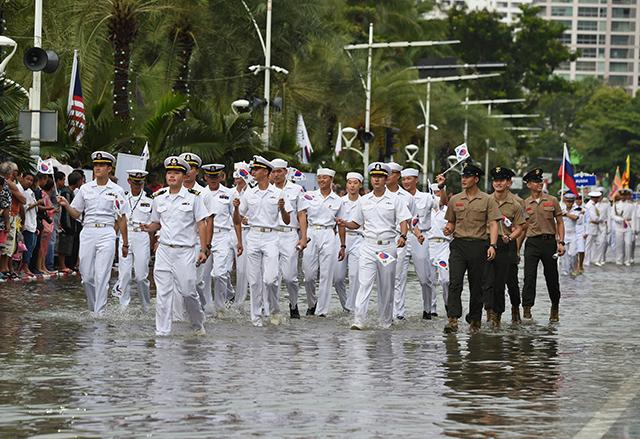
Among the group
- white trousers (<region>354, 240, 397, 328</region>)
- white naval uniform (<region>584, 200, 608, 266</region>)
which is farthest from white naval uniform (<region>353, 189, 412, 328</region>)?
white naval uniform (<region>584, 200, 608, 266</region>)

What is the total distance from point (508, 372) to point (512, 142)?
87.0m

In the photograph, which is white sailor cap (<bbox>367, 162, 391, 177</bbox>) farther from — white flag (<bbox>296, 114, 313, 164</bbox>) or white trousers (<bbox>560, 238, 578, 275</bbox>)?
white flag (<bbox>296, 114, 313, 164</bbox>)

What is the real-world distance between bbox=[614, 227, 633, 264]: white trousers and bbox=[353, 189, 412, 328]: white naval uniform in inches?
898

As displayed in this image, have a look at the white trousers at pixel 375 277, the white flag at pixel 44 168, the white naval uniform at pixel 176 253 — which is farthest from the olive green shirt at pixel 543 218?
the white flag at pixel 44 168

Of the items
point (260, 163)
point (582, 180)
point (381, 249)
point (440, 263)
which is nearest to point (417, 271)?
point (440, 263)

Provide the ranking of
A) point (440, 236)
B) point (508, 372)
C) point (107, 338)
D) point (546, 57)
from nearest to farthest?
1. point (508, 372)
2. point (107, 338)
3. point (440, 236)
4. point (546, 57)

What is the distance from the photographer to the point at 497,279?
59.9ft

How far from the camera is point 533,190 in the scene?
810 inches

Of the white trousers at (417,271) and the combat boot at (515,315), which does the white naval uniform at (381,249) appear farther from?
the combat boot at (515,315)

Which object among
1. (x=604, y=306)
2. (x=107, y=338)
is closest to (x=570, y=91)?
(x=604, y=306)

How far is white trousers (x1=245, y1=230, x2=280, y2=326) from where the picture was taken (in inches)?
702

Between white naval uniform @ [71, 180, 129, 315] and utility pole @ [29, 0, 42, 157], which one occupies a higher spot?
utility pole @ [29, 0, 42, 157]

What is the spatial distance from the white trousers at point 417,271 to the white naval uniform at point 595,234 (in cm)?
1893

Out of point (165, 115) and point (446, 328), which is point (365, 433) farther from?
point (165, 115)
